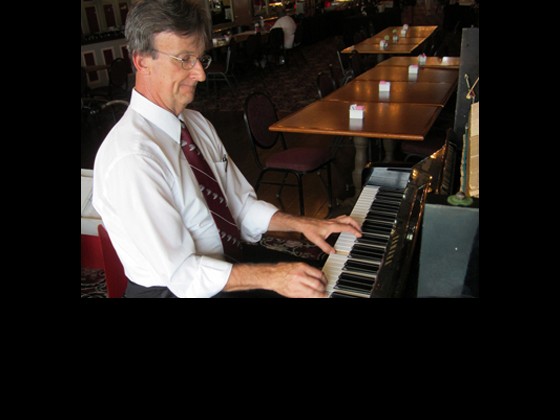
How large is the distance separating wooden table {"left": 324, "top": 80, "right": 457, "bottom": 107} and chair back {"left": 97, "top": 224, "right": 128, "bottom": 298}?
272cm

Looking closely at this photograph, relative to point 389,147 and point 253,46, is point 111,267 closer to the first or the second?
point 389,147

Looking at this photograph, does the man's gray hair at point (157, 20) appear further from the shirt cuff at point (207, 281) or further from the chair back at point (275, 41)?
the chair back at point (275, 41)

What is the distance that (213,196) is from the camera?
1.79 m

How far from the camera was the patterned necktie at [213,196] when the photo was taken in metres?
1.72

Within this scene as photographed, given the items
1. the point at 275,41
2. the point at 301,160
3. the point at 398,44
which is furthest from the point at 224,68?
the point at 301,160

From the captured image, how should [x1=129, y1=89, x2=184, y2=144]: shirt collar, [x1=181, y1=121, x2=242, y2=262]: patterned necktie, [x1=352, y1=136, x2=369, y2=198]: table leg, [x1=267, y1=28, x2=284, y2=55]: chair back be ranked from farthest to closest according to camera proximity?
1. [x1=267, y1=28, x2=284, y2=55]: chair back
2. [x1=352, y1=136, x2=369, y2=198]: table leg
3. [x1=181, y1=121, x2=242, y2=262]: patterned necktie
4. [x1=129, y1=89, x2=184, y2=144]: shirt collar

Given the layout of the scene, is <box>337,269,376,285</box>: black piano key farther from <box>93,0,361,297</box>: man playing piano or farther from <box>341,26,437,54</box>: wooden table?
<box>341,26,437,54</box>: wooden table

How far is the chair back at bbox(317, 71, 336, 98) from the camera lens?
439 cm

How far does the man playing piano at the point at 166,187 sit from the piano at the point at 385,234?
8cm

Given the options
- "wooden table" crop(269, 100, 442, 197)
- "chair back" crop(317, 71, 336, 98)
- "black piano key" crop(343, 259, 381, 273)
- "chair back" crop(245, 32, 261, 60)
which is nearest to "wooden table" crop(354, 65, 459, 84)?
"chair back" crop(317, 71, 336, 98)

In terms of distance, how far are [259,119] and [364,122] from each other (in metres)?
0.83

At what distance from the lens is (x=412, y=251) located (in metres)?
1.44
